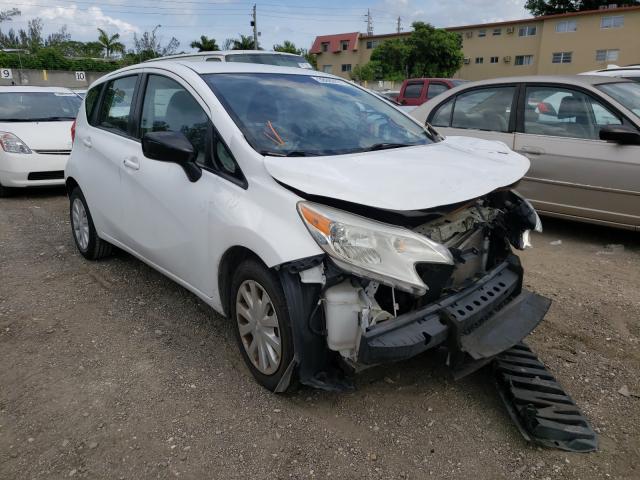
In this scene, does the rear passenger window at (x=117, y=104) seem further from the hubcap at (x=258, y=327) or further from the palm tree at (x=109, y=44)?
the palm tree at (x=109, y=44)

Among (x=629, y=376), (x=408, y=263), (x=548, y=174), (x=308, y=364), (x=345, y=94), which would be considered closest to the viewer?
(x=408, y=263)

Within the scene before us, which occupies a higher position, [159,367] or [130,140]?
[130,140]

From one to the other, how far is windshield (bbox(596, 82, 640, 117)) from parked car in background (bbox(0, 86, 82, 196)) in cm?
685

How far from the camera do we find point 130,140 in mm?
3662

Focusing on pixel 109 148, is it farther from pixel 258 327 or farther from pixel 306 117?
pixel 258 327

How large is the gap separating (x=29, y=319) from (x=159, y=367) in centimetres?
127

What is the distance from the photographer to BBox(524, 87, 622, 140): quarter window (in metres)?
4.84

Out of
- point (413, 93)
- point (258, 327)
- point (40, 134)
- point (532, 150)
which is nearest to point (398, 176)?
point (258, 327)

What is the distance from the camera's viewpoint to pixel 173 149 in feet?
9.10

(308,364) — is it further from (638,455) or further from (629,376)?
(629,376)

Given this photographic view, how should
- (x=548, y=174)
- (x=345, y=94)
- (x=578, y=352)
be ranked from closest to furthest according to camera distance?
(x=578, y=352) < (x=345, y=94) < (x=548, y=174)

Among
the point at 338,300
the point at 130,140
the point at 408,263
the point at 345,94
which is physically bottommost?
the point at 338,300

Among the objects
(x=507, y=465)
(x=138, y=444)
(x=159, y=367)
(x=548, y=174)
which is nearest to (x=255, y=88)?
(x=159, y=367)

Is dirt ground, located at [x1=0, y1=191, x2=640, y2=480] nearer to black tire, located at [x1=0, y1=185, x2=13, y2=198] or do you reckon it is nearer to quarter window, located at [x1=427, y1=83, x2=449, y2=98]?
black tire, located at [x1=0, y1=185, x2=13, y2=198]
